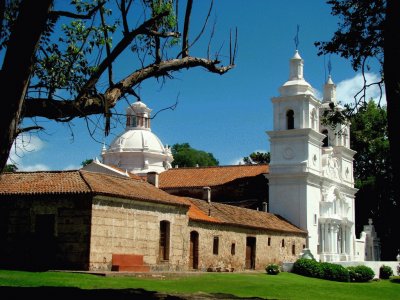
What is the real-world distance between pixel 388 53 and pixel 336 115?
4074mm

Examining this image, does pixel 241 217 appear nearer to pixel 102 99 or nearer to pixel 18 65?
pixel 102 99

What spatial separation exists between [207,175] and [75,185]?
26320mm

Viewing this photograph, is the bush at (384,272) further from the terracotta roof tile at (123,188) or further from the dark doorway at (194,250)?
the terracotta roof tile at (123,188)

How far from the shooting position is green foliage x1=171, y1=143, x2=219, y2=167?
9906cm

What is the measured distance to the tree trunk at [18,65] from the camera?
8.17 metres

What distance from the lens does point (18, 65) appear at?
8219 millimetres

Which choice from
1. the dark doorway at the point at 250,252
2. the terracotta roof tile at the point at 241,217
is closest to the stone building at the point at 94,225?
the terracotta roof tile at the point at 241,217

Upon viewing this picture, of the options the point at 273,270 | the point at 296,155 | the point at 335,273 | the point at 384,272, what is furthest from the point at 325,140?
the point at 273,270

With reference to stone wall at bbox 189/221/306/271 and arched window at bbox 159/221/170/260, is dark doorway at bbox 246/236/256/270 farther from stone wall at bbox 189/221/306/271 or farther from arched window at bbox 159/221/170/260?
arched window at bbox 159/221/170/260

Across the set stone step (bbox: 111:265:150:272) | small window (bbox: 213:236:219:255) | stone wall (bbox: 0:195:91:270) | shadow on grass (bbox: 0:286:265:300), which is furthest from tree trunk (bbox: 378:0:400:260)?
small window (bbox: 213:236:219:255)

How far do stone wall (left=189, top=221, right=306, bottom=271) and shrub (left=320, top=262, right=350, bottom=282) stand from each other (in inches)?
175

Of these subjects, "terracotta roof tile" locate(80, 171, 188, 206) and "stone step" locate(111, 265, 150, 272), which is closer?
"stone step" locate(111, 265, 150, 272)

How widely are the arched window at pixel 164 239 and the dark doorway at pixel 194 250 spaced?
2487 mm

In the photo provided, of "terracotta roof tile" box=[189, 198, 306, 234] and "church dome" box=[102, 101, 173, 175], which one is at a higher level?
"church dome" box=[102, 101, 173, 175]
